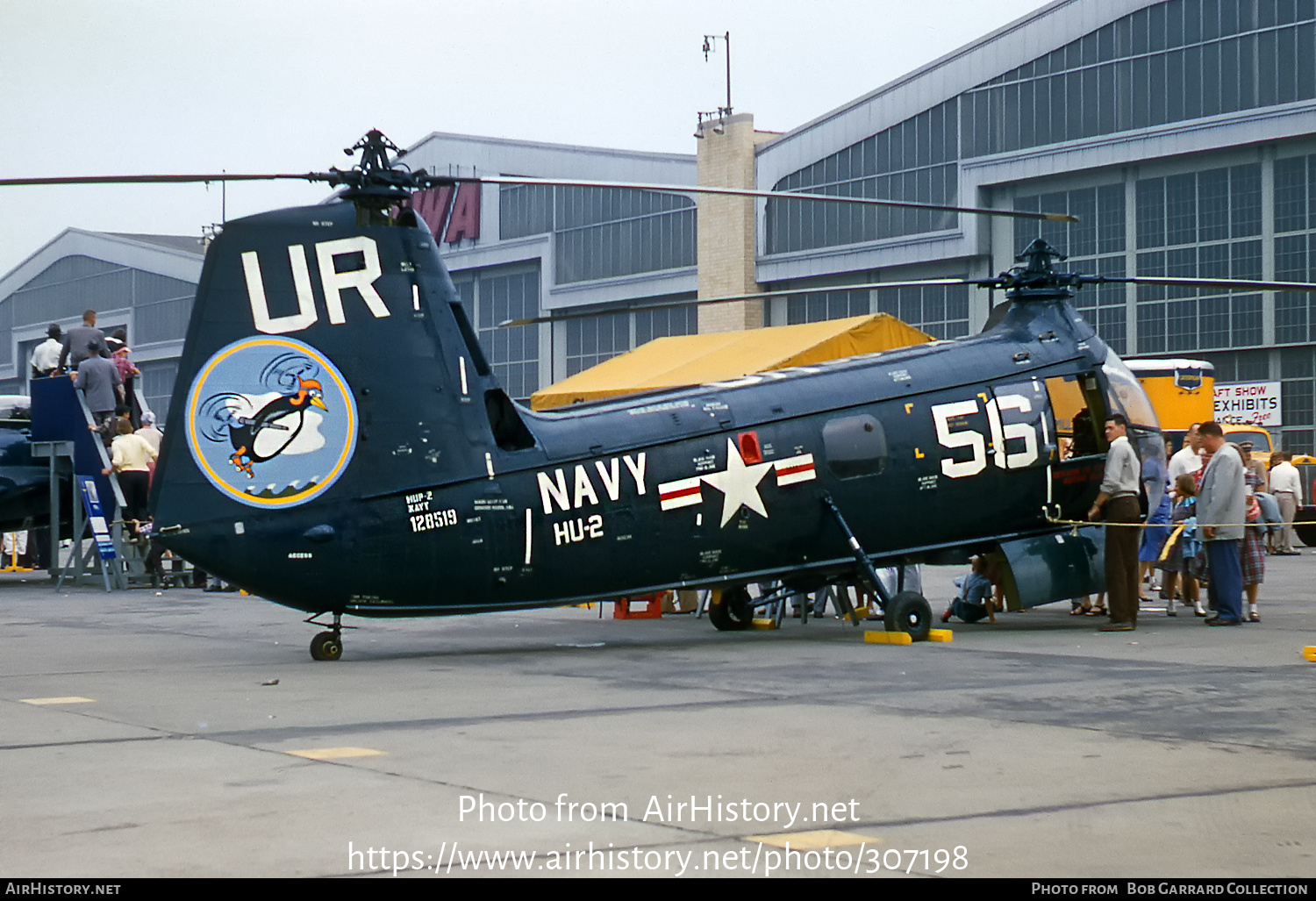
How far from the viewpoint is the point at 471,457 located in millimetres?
12055

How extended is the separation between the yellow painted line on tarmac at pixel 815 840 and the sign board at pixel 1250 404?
130 ft

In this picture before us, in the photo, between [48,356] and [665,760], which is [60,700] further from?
[48,356]

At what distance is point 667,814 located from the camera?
5953mm

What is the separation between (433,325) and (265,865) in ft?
24.8

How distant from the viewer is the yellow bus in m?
33.6

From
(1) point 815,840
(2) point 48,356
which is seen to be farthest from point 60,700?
(2) point 48,356

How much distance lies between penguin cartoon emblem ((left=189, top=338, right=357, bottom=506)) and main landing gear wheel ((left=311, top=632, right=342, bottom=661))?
1303 millimetres

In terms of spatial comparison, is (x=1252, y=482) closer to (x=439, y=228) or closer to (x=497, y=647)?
(x=497, y=647)

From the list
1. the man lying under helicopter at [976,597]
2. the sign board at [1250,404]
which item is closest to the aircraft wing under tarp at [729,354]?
the man lying under helicopter at [976,597]

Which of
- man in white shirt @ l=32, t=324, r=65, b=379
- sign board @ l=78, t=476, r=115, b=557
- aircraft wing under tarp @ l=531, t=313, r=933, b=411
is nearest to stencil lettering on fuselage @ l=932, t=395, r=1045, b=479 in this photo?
aircraft wing under tarp @ l=531, t=313, r=933, b=411

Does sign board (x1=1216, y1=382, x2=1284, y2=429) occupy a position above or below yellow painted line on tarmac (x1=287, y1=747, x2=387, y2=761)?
above

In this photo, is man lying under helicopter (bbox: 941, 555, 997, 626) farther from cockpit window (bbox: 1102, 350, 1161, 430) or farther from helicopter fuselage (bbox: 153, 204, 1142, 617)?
cockpit window (bbox: 1102, 350, 1161, 430)

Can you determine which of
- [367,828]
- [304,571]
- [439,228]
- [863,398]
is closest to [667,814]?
[367,828]

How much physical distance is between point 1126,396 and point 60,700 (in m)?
10.6
